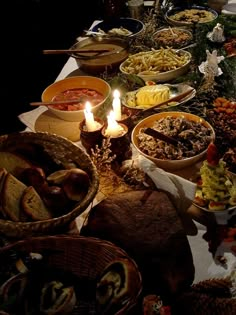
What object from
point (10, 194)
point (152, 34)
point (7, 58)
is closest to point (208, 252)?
point (10, 194)

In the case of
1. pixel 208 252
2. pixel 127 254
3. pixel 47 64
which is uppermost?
pixel 127 254

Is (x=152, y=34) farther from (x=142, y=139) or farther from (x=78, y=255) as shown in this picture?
(x=78, y=255)

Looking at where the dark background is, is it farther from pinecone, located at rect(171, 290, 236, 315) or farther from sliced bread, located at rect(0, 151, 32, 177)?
pinecone, located at rect(171, 290, 236, 315)

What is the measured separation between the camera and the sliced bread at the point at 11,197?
1226 millimetres

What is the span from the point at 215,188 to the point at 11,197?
0.63 metres

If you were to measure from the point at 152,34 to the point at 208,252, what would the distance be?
5.27 feet

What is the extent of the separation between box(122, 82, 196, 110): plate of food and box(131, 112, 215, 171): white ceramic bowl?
12 cm

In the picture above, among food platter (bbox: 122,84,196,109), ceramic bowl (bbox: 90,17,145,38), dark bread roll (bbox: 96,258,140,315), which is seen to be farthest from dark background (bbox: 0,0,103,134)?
dark bread roll (bbox: 96,258,140,315)

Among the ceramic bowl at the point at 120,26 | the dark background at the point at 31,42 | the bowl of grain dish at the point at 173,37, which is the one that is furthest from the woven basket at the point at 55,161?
the dark background at the point at 31,42

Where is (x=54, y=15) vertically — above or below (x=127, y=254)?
below

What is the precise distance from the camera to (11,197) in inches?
49.4

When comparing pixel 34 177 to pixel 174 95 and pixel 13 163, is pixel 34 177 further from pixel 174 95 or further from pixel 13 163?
pixel 174 95

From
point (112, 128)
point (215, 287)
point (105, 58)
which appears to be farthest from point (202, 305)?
point (105, 58)

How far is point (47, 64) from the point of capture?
4.09m
